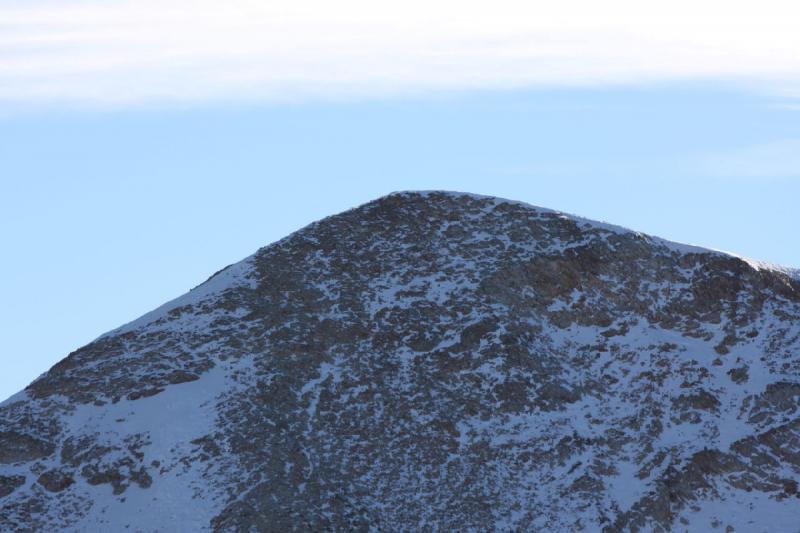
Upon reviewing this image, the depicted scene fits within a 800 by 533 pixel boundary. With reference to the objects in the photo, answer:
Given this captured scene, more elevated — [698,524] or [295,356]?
[295,356]

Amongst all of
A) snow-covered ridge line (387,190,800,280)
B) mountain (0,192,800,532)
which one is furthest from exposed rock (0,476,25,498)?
snow-covered ridge line (387,190,800,280)

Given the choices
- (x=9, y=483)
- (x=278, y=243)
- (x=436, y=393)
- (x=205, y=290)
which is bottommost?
(x=9, y=483)

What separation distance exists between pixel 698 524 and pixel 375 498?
32.0ft

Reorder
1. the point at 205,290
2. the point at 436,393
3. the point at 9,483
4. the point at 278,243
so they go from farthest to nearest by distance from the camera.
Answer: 1. the point at 278,243
2. the point at 205,290
3. the point at 436,393
4. the point at 9,483

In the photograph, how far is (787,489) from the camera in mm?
47531

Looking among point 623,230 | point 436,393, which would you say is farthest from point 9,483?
Result: point 623,230

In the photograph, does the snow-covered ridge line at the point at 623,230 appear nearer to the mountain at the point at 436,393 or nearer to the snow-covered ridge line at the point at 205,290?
the mountain at the point at 436,393

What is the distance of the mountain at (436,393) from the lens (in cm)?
4688

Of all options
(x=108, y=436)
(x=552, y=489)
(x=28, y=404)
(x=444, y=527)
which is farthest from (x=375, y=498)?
(x=28, y=404)

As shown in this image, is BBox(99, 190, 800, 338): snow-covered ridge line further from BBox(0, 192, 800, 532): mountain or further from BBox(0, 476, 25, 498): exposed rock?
BBox(0, 476, 25, 498): exposed rock

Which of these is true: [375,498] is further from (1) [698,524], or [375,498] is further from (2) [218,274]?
(2) [218,274]

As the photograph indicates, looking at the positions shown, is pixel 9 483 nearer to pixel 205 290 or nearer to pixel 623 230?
pixel 205 290

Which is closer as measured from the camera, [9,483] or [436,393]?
[9,483]

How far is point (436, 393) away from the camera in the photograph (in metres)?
51.6
